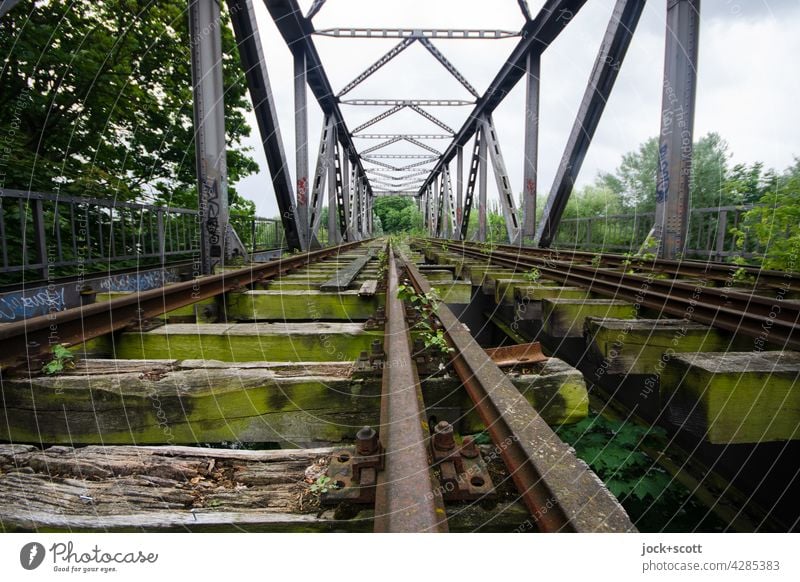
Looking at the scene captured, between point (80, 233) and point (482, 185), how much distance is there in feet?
53.7

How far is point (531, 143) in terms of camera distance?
471 inches

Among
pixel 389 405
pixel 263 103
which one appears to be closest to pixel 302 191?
pixel 263 103

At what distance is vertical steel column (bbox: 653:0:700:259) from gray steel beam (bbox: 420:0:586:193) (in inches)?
194

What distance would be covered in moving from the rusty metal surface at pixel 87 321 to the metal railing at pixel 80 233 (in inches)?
63.3

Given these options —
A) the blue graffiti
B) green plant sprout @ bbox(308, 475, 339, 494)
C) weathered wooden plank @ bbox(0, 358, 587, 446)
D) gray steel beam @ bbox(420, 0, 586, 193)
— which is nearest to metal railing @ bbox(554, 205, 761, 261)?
the blue graffiti

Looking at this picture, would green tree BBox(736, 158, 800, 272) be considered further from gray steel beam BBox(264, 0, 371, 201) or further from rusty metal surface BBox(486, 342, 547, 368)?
gray steel beam BBox(264, 0, 371, 201)

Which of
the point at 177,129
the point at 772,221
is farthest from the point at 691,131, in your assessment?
the point at 177,129

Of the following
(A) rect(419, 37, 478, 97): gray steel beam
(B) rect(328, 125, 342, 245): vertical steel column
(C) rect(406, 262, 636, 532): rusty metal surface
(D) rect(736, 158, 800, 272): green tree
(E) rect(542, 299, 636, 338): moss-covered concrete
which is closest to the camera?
(C) rect(406, 262, 636, 532): rusty metal surface

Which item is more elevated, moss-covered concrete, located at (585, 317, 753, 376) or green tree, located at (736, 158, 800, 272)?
green tree, located at (736, 158, 800, 272)

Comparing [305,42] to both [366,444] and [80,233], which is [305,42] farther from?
[366,444]

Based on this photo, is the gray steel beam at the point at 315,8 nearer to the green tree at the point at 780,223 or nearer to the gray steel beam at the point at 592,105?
the gray steel beam at the point at 592,105

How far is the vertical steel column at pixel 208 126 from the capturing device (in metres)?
4.97

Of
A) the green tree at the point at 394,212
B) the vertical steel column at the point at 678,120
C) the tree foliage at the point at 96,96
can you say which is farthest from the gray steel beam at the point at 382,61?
the green tree at the point at 394,212

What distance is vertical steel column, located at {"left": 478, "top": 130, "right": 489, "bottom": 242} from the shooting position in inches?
706
